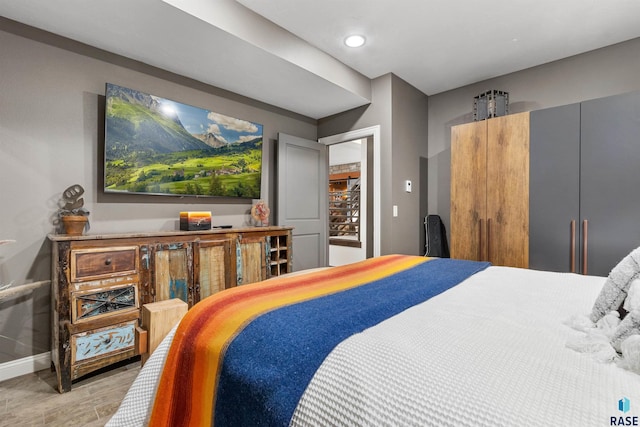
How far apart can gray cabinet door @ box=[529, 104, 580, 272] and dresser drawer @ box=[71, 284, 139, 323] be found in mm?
3290

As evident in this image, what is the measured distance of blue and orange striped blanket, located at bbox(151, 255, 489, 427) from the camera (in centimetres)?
72

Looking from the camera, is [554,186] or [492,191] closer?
[554,186]

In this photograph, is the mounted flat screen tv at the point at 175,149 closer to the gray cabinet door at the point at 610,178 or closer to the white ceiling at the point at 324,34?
the white ceiling at the point at 324,34

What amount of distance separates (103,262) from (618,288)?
100 inches

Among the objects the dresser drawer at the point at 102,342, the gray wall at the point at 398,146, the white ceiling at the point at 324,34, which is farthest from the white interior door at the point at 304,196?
the dresser drawer at the point at 102,342

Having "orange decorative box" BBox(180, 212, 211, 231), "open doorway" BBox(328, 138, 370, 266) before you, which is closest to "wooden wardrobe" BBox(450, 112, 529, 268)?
"open doorway" BBox(328, 138, 370, 266)

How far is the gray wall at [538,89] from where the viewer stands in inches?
106

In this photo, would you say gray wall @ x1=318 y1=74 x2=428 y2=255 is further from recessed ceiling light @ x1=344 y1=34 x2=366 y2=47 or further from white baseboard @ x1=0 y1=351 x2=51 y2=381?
white baseboard @ x1=0 y1=351 x2=51 y2=381

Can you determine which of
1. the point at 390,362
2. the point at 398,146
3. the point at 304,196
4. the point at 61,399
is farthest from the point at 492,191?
the point at 61,399

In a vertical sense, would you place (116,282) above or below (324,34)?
below

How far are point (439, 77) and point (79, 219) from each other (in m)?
3.57

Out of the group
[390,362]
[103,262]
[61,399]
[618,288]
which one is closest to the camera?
[390,362]

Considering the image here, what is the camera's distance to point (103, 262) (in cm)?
198

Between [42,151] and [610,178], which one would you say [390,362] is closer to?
[42,151]
